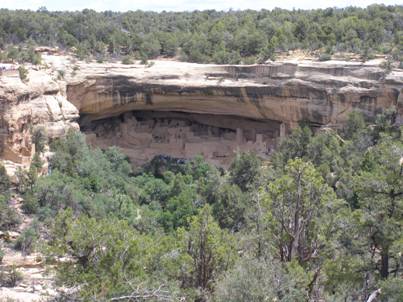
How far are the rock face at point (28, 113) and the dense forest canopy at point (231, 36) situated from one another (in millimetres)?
5411

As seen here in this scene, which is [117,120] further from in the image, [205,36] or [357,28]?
[357,28]

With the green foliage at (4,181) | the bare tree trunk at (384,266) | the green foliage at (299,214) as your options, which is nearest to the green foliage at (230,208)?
the green foliage at (4,181)

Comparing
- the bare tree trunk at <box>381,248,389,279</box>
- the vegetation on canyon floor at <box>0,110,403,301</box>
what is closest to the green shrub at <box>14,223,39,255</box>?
the vegetation on canyon floor at <box>0,110,403,301</box>

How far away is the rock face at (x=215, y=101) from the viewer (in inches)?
1017

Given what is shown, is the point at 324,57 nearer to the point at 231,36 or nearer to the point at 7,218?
the point at 231,36

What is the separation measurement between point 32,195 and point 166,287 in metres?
9.94

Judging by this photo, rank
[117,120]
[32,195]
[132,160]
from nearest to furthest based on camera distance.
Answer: [32,195]
[132,160]
[117,120]

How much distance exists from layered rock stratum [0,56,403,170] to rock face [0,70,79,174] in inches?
1.4

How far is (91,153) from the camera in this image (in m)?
25.5

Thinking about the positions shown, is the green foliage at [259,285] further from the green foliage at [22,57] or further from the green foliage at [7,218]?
the green foliage at [22,57]

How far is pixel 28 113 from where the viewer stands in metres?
22.8

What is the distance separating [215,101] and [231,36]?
496cm

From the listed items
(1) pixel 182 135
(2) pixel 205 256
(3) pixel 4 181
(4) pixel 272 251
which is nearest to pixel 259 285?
(4) pixel 272 251

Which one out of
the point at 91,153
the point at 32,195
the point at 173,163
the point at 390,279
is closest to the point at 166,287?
the point at 390,279
